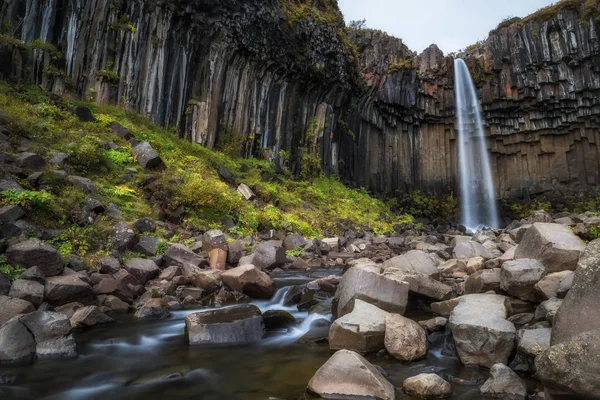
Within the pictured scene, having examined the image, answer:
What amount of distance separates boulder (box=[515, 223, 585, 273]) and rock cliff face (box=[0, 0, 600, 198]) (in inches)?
610

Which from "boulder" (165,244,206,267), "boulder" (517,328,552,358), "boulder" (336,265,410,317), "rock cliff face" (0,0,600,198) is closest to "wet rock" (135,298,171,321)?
"boulder" (165,244,206,267)

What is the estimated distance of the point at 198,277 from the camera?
7.62 m

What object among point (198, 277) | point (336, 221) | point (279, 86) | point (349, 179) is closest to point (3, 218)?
point (198, 277)

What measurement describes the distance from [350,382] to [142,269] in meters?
5.34

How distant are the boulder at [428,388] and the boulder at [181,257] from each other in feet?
19.8

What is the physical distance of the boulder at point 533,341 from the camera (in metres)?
3.81

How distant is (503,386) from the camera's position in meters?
3.49

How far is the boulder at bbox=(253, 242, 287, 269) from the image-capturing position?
9992mm

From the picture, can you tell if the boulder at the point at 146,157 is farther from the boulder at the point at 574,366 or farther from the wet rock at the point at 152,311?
the boulder at the point at 574,366

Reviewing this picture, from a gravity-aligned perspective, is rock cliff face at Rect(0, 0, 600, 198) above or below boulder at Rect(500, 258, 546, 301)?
above

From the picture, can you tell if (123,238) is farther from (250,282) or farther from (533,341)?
(533,341)

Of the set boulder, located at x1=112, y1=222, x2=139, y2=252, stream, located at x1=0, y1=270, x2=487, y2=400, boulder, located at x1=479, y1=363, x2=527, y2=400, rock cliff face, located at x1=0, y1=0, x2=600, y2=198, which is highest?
rock cliff face, located at x1=0, y1=0, x2=600, y2=198

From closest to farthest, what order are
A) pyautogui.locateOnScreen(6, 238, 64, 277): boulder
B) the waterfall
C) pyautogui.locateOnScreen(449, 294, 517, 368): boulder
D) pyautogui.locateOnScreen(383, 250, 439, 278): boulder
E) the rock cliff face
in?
pyautogui.locateOnScreen(449, 294, 517, 368): boulder, pyautogui.locateOnScreen(6, 238, 64, 277): boulder, pyautogui.locateOnScreen(383, 250, 439, 278): boulder, the rock cliff face, the waterfall

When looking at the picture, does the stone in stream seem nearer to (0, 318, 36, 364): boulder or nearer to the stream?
the stream
